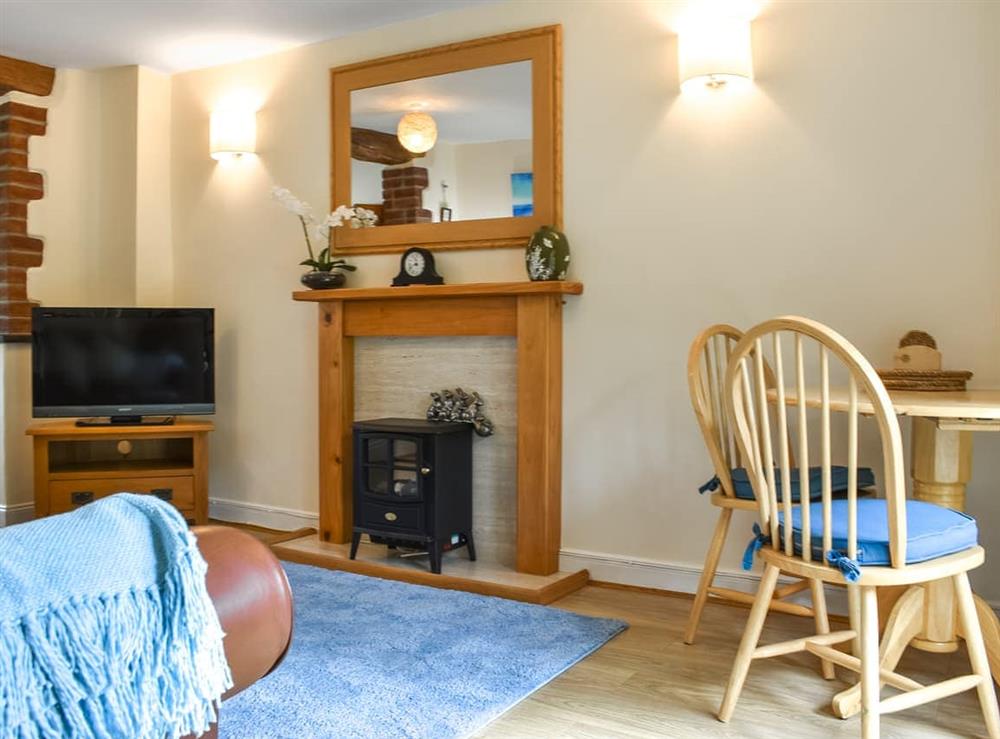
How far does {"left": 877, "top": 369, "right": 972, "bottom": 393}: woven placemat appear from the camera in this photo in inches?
101

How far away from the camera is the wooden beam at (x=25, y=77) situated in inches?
177

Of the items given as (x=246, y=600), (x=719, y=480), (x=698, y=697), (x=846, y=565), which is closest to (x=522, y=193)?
(x=719, y=480)

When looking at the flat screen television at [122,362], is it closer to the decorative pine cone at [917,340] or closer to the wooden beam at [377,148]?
the wooden beam at [377,148]

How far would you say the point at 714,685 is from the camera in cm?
246

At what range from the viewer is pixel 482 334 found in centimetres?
Result: 364

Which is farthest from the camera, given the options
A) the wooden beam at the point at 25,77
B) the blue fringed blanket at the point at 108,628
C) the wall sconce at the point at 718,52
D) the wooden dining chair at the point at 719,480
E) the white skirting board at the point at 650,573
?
the wooden beam at the point at 25,77

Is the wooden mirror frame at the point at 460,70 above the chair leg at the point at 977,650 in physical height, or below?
above

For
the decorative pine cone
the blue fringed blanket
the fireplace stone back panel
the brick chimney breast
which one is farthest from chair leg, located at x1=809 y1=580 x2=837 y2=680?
the brick chimney breast

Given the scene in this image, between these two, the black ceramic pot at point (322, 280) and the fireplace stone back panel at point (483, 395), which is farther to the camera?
the black ceramic pot at point (322, 280)

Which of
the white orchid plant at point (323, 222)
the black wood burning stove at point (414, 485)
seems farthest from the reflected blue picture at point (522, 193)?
the black wood burning stove at point (414, 485)

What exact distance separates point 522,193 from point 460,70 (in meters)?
0.61

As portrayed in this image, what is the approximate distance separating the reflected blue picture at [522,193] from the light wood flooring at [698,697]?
64.2 inches

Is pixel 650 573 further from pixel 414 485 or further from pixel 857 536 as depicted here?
pixel 857 536

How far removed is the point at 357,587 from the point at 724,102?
219 cm
